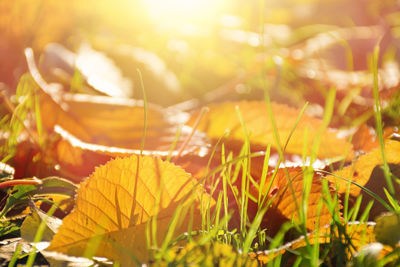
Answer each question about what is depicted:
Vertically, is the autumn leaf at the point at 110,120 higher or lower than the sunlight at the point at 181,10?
lower

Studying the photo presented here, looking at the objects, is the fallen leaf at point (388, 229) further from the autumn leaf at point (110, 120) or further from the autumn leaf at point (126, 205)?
the autumn leaf at point (110, 120)

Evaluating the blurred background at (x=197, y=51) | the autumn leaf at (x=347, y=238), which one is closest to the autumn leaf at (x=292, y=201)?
the autumn leaf at (x=347, y=238)

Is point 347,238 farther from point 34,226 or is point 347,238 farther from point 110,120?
point 110,120

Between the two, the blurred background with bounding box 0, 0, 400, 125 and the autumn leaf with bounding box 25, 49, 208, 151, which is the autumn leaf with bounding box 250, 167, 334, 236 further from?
the autumn leaf with bounding box 25, 49, 208, 151

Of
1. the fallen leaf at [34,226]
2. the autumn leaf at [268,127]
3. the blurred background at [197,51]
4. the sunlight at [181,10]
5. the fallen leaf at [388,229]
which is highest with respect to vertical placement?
the sunlight at [181,10]

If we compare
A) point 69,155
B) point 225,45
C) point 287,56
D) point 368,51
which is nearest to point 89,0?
point 225,45

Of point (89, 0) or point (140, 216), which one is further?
point (89, 0)

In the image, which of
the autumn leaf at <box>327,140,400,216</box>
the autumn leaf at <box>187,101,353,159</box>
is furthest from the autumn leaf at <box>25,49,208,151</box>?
the autumn leaf at <box>327,140,400,216</box>

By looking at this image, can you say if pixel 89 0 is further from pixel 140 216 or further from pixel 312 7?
pixel 140 216
